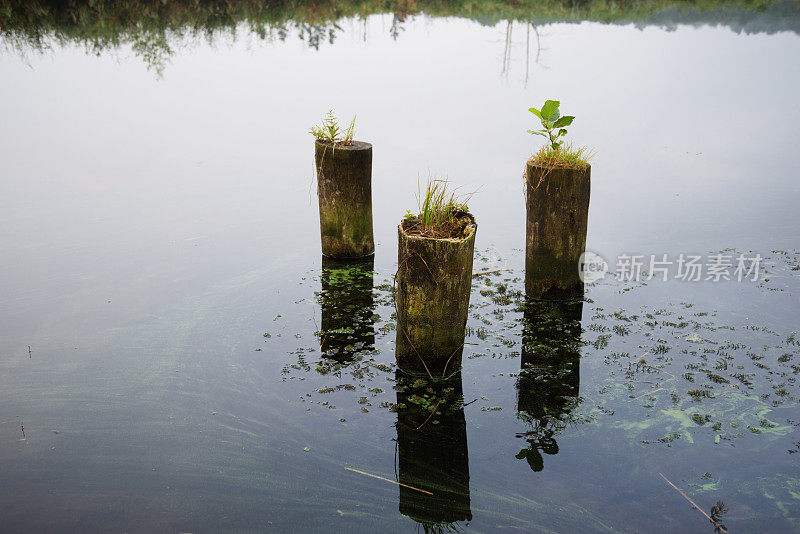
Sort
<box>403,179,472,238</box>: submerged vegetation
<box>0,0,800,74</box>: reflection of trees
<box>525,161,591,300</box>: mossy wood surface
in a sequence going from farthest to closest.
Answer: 1. <box>0,0,800,74</box>: reflection of trees
2. <box>525,161,591,300</box>: mossy wood surface
3. <box>403,179,472,238</box>: submerged vegetation

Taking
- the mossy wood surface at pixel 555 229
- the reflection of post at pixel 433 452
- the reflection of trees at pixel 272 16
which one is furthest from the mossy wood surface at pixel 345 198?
the reflection of trees at pixel 272 16

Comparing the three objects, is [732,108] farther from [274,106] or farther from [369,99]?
[274,106]

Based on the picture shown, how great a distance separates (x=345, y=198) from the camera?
603cm

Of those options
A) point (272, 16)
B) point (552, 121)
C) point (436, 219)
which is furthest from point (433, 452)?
point (272, 16)

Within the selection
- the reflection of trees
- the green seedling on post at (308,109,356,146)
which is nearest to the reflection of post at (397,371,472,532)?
the green seedling on post at (308,109,356,146)

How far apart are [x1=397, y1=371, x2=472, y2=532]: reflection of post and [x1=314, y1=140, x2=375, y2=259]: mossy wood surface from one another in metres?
2.14

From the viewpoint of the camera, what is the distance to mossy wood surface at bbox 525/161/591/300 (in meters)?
5.05

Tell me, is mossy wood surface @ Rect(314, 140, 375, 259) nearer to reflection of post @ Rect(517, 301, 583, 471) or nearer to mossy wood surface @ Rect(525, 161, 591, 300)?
mossy wood surface @ Rect(525, 161, 591, 300)

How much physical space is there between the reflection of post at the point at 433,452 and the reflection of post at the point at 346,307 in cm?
56

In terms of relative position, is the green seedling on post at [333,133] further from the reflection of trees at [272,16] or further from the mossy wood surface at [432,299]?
the reflection of trees at [272,16]

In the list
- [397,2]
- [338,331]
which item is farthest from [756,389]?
[397,2]

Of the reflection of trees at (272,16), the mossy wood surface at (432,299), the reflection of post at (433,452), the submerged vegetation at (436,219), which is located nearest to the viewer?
the reflection of post at (433,452)

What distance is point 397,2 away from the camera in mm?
19219

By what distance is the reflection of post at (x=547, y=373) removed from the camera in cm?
376
